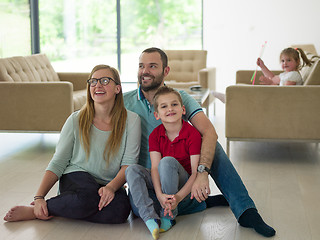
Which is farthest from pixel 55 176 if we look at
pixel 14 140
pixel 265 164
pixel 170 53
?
pixel 170 53

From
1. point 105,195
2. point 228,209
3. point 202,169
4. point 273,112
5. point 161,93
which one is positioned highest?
point 161,93

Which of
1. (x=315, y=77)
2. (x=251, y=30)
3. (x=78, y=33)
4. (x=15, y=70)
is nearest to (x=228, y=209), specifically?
(x=315, y=77)

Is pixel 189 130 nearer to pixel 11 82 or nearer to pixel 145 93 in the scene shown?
pixel 145 93

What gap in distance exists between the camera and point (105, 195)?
105 inches

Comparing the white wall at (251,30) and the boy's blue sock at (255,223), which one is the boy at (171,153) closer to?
the boy's blue sock at (255,223)

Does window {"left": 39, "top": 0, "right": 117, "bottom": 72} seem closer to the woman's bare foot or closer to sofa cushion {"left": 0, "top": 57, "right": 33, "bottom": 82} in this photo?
sofa cushion {"left": 0, "top": 57, "right": 33, "bottom": 82}

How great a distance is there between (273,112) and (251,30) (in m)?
5.20

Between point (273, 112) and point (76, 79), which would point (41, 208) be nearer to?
point (273, 112)

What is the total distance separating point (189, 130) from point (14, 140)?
271 cm

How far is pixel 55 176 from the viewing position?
278 cm

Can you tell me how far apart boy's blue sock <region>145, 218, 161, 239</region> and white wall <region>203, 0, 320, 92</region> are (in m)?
6.75

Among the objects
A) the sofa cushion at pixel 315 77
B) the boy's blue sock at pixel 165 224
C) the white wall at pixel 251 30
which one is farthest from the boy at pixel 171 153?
the white wall at pixel 251 30

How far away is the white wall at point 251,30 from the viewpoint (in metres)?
8.60

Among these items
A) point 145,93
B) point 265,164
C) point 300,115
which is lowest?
point 265,164
